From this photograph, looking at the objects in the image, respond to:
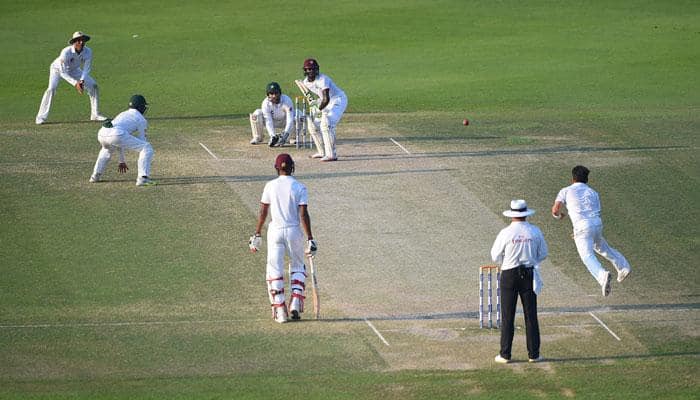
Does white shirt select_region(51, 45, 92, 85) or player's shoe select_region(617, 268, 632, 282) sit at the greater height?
white shirt select_region(51, 45, 92, 85)

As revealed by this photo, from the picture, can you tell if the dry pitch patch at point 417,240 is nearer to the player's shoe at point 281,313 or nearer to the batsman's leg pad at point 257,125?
the batsman's leg pad at point 257,125

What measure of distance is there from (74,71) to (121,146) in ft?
21.9

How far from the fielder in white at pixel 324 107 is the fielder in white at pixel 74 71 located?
20.1 feet

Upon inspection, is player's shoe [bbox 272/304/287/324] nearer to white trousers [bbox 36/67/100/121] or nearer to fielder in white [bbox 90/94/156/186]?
fielder in white [bbox 90/94/156/186]

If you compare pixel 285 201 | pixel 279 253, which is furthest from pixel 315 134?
pixel 279 253

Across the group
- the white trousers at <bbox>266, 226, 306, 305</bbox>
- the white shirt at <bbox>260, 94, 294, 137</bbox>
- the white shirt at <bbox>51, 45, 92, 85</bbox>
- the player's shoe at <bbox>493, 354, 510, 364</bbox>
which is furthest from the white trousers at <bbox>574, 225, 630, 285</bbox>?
the white shirt at <bbox>51, 45, 92, 85</bbox>

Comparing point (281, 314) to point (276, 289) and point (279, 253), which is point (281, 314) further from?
point (279, 253)

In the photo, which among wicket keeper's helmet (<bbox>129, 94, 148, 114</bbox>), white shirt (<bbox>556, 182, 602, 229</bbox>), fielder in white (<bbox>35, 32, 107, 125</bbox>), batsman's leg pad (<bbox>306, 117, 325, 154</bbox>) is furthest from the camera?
fielder in white (<bbox>35, 32, 107, 125</bbox>)

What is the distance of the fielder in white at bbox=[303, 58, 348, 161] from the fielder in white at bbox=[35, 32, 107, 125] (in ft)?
20.1

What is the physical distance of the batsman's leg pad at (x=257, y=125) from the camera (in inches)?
1032

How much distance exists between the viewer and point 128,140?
22.6m

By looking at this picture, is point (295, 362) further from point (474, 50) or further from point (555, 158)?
point (474, 50)

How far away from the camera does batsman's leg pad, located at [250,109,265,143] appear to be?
2620 centimetres

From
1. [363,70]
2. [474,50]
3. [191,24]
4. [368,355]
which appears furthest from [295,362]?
[191,24]
